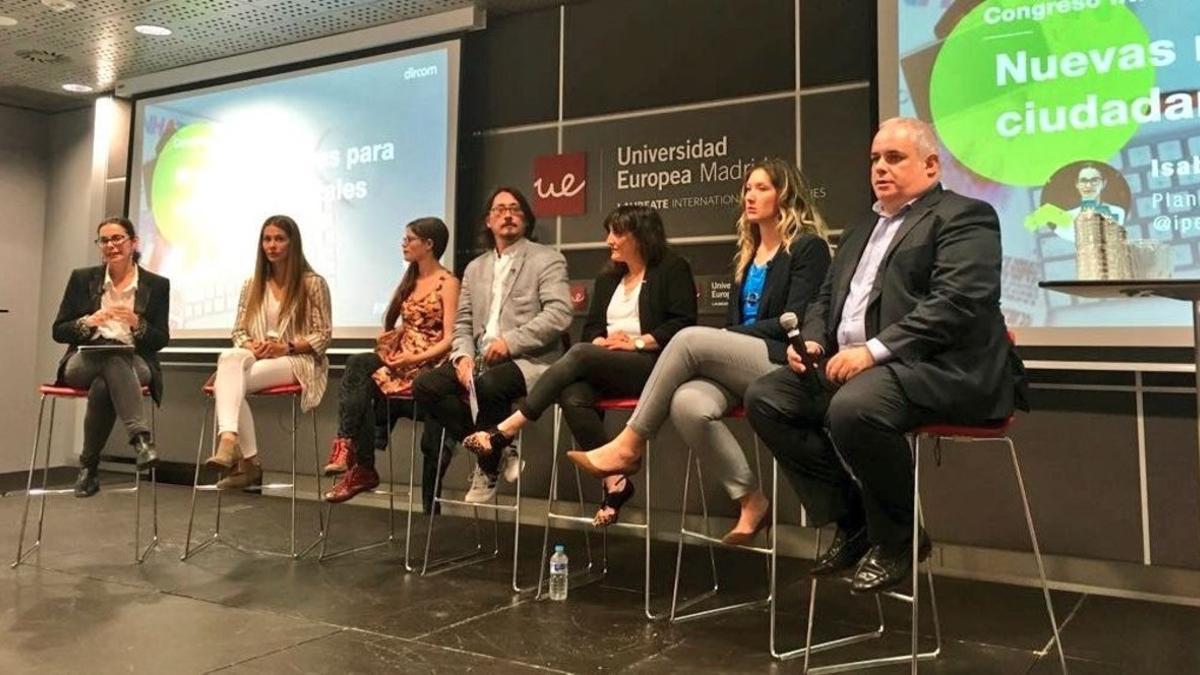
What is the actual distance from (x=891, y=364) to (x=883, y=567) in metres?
0.47

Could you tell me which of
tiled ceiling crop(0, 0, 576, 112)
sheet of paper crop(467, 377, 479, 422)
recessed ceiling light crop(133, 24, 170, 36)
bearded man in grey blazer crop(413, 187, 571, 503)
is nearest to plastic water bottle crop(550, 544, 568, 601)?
bearded man in grey blazer crop(413, 187, 571, 503)

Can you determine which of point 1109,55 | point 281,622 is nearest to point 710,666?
point 281,622

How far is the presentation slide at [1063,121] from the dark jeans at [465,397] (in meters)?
1.76

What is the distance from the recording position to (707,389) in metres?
2.51

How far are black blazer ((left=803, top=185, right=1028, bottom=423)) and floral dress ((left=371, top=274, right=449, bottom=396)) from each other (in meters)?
1.83

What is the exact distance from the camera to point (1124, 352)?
292cm

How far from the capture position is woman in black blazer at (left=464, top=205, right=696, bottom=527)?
9.07 feet

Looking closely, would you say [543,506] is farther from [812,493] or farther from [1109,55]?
[1109,55]

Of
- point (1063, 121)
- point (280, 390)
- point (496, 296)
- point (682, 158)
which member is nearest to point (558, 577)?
point (496, 296)

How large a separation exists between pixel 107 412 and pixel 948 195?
3080mm

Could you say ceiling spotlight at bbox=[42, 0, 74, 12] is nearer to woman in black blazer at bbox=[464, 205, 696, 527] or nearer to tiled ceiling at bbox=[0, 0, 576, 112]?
tiled ceiling at bbox=[0, 0, 576, 112]

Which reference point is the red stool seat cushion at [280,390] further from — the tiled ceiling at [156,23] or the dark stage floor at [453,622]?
the tiled ceiling at [156,23]

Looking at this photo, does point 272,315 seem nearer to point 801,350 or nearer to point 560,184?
point 560,184

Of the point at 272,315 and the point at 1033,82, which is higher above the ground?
the point at 1033,82
